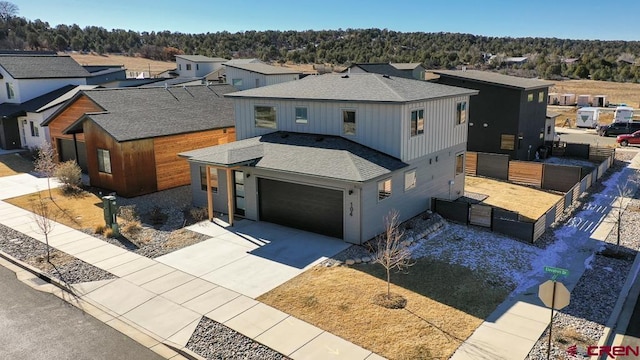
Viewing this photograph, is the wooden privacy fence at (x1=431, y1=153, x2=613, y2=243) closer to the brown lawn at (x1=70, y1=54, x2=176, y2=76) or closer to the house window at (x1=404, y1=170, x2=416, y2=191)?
the house window at (x1=404, y1=170, x2=416, y2=191)

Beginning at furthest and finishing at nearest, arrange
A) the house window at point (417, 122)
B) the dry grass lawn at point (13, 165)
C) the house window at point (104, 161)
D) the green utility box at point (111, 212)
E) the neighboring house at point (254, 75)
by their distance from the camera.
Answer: the neighboring house at point (254, 75) < the dry grass lawn at point (13, 165) < the house window at point (104, 161) < the house window at point (417, 122) < the green utility box at point (111, 212)

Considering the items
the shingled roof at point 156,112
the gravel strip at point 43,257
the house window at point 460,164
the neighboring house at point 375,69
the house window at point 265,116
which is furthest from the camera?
the neighboring house at point 375,69

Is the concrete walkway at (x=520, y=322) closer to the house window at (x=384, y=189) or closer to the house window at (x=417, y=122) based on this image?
the house window at (x=384, y=189)

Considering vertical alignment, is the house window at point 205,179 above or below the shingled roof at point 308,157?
below

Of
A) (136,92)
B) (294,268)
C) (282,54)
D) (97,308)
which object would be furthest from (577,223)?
(282,54)

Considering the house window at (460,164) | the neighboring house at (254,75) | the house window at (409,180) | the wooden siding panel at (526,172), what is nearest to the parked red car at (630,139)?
the wooden siding panel at (526,172)

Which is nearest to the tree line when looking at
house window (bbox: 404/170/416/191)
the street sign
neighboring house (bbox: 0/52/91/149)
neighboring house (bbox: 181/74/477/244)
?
neighboring house (bbox: 0/52/91/149)

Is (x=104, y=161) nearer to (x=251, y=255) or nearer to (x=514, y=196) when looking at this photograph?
(x=251, y=255)
